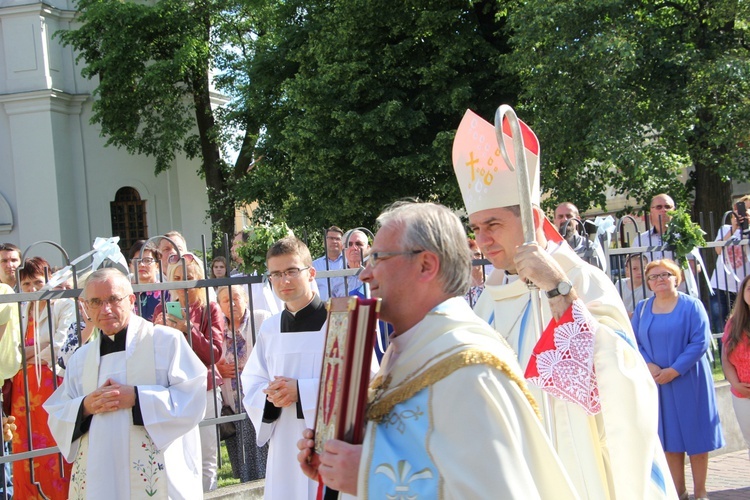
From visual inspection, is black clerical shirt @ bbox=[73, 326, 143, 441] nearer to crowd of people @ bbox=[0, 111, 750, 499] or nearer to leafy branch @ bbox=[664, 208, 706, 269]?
crowd of people @ bbox=[0, 111, 750, 499]

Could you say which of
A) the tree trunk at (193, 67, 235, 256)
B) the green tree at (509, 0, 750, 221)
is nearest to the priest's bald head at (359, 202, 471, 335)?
the green tree at (509, 0, 750, 221)

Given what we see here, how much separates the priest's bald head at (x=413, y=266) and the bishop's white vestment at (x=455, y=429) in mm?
90

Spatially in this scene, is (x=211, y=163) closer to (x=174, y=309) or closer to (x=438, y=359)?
(x=174, y=309)

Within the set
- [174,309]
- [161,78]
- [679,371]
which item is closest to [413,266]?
[174,309]

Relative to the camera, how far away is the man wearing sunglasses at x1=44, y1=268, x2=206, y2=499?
15.3 ft

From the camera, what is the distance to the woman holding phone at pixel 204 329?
19.9 feet

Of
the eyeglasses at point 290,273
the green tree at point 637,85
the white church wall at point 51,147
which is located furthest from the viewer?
the white church wall at point 51,147

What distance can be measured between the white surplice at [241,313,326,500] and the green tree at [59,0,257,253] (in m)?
19.5

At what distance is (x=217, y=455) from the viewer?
21.7ft

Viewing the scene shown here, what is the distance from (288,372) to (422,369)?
102 inches

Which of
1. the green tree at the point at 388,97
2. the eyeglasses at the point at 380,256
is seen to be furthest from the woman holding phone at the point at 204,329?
the green tree at the point at 388,97

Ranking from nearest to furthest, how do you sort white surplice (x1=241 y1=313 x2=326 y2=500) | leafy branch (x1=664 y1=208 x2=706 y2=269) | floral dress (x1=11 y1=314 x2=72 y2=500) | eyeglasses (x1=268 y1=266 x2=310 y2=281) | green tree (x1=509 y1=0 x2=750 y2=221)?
white surplice (x1=241 y1=313 x2=326 y2=500)
eyeglasses (x1=268 y1=266 x2=310 y2=281)
floral dress (x1=11 y1=314 x2=72 y2=500)
leafy branch (x1=664 y1=208 x2=706 y2=269)
green tree (x1=509 y1=0 x2=750 y2=221)

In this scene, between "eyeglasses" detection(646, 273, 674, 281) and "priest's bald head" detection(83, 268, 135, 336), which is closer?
"priest's bald head" detection(83, 268, 135, 336)

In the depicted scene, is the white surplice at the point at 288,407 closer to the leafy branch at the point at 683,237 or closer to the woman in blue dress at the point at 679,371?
the woman in blue dress at the point at 679,371
